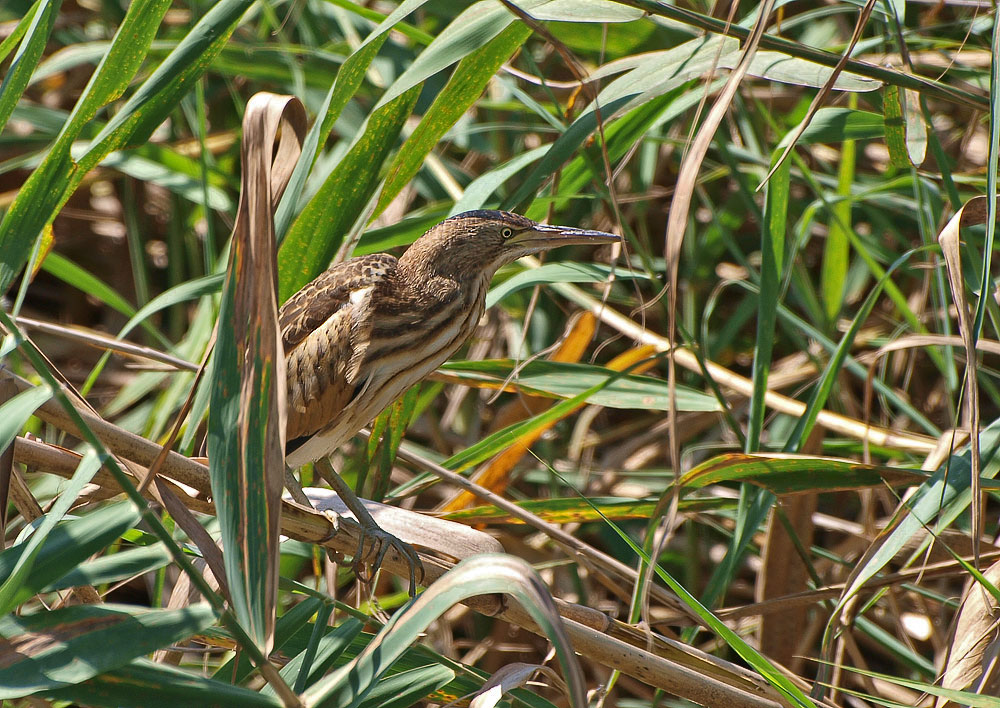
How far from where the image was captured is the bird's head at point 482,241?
6.42 ft

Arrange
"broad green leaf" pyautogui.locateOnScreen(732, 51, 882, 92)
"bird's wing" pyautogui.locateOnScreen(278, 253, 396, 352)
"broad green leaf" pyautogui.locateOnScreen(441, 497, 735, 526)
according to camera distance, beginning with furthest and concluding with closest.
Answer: "bird's wing" pyautogui.locateOnScreen(278, 253, 396, 352)
"broad green leaf" pyautogui.locateOnScreen(441, 497, 735, 526)
"broad green leaf" pyautogui.locateOnScreen(732, 51, 882, 92)

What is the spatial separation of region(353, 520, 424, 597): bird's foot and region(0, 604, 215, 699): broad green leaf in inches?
19.1

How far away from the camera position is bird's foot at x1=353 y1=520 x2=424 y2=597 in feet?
5.16

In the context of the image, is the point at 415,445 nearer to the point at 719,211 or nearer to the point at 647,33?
the point at 719,211

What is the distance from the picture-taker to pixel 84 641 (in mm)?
1074

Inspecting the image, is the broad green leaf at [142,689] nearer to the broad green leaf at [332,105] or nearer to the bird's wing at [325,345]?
the broad green leaf at [332,105]

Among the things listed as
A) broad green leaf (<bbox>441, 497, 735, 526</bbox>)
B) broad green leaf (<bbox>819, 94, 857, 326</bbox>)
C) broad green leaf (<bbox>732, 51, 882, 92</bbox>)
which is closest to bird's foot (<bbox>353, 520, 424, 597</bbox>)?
broad green leaf (<bbox>441, 497, 735, 526</bbox>)

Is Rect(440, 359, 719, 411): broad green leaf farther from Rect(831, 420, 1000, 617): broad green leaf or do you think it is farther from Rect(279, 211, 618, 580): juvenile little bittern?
Rect(831, 420, 1000, 617): broad green leaf

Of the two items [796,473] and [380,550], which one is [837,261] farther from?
[380,550]

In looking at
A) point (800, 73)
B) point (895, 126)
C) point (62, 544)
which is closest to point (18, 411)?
point (62, 544)

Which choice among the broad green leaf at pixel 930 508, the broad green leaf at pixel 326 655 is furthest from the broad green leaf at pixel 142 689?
the broad green leaf at pixel 930 508

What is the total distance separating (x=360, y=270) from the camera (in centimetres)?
195

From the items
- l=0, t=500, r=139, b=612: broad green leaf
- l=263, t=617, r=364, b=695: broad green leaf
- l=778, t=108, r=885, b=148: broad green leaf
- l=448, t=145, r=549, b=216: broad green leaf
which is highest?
l=778, t=108, r=885, b=148: broad green leaf

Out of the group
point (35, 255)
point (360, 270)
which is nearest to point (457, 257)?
point (360, 270)
